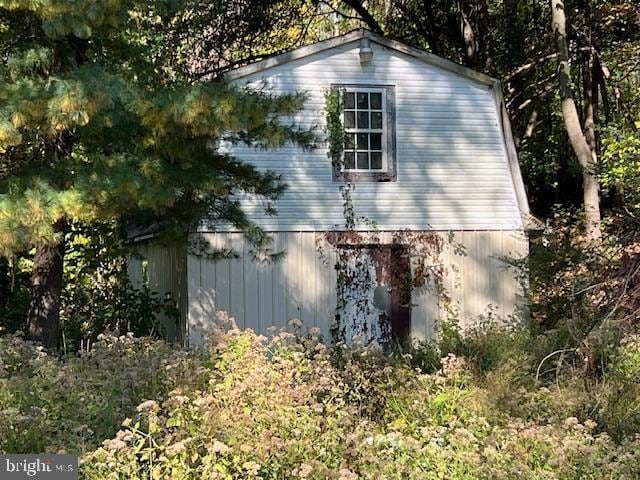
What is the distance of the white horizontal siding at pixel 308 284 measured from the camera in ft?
39.2

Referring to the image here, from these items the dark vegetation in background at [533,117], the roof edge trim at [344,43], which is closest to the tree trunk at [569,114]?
the dark vegetation in background at [533,117]

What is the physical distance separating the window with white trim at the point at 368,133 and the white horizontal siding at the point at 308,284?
113 centimetres

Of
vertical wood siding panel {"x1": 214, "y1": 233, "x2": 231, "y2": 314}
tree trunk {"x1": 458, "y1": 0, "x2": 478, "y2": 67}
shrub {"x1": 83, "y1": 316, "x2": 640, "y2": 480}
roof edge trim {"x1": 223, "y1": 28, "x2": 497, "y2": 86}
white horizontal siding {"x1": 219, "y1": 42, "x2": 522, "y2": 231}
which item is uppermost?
tree trunk {"x1": 458, "y1": 0, "x2": 478, "y2": 67}

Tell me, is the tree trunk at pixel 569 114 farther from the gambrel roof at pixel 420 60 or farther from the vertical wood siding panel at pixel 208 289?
the vertical wood siding panel at pixel 208 289

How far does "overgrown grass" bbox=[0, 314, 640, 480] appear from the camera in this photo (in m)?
4.61

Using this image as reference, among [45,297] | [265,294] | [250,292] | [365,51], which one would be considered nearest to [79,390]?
[45,297]

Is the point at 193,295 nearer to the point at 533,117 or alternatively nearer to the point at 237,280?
the point at 237,280

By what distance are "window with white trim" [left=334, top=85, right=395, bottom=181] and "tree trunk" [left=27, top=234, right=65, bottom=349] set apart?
5.11 metres

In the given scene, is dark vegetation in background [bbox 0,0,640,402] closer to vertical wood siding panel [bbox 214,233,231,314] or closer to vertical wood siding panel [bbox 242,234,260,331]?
vertical wood siding panel [bbox 214,233,231,314]

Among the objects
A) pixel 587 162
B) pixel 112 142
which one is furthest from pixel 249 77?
pixel 587 162

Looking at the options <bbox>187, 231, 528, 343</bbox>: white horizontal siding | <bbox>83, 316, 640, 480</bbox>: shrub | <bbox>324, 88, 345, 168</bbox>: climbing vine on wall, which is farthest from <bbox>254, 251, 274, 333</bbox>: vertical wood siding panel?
<bbox>83, 316, 640, 480</bbox>: shrub

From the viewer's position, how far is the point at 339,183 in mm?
12664

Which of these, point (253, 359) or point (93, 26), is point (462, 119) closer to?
point (93, 26)

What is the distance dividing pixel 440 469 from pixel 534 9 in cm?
1748
